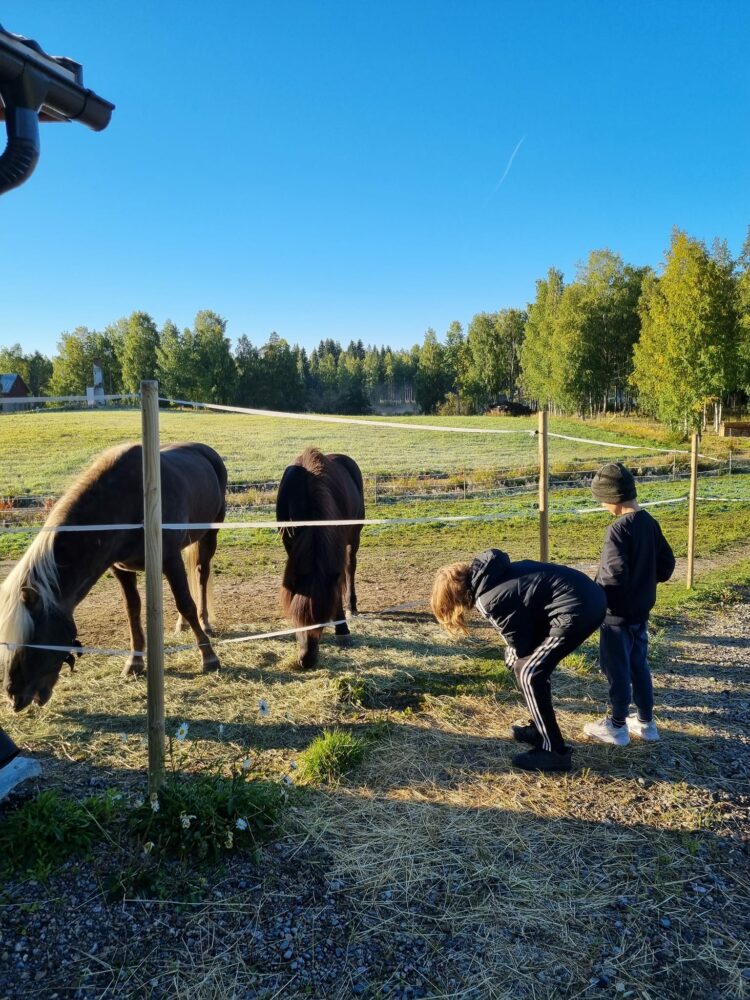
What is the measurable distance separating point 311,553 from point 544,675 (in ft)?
6.02

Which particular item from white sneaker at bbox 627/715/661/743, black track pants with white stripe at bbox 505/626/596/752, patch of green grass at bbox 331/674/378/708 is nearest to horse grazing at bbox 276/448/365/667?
patch of green grass at bbox 331/674/378/708

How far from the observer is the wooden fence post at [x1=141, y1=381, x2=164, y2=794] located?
8.70 ft

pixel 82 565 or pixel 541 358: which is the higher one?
pixel 541 358

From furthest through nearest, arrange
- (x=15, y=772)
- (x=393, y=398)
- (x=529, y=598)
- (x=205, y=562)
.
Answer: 1. (x=393, y=398)
2. (x=205, y=562)
3. (x=529, y=598)
4. (x=15, y=772)

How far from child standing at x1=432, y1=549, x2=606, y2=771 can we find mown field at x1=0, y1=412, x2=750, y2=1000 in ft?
0.97

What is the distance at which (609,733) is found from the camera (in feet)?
11.7

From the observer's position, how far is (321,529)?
4285 millimetres

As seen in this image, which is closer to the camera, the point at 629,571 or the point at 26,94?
the point at 26,94

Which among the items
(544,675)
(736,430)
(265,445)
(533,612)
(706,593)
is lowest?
(706,593)

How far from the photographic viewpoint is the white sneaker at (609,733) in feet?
11.7

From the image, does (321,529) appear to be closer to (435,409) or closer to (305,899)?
(305,899)

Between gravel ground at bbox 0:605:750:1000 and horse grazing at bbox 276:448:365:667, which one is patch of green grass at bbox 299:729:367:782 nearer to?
gravel ground at bbox 0:605:750:1000

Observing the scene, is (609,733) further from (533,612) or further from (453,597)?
(453,597)

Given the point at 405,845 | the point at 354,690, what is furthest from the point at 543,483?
the point at 405,845
